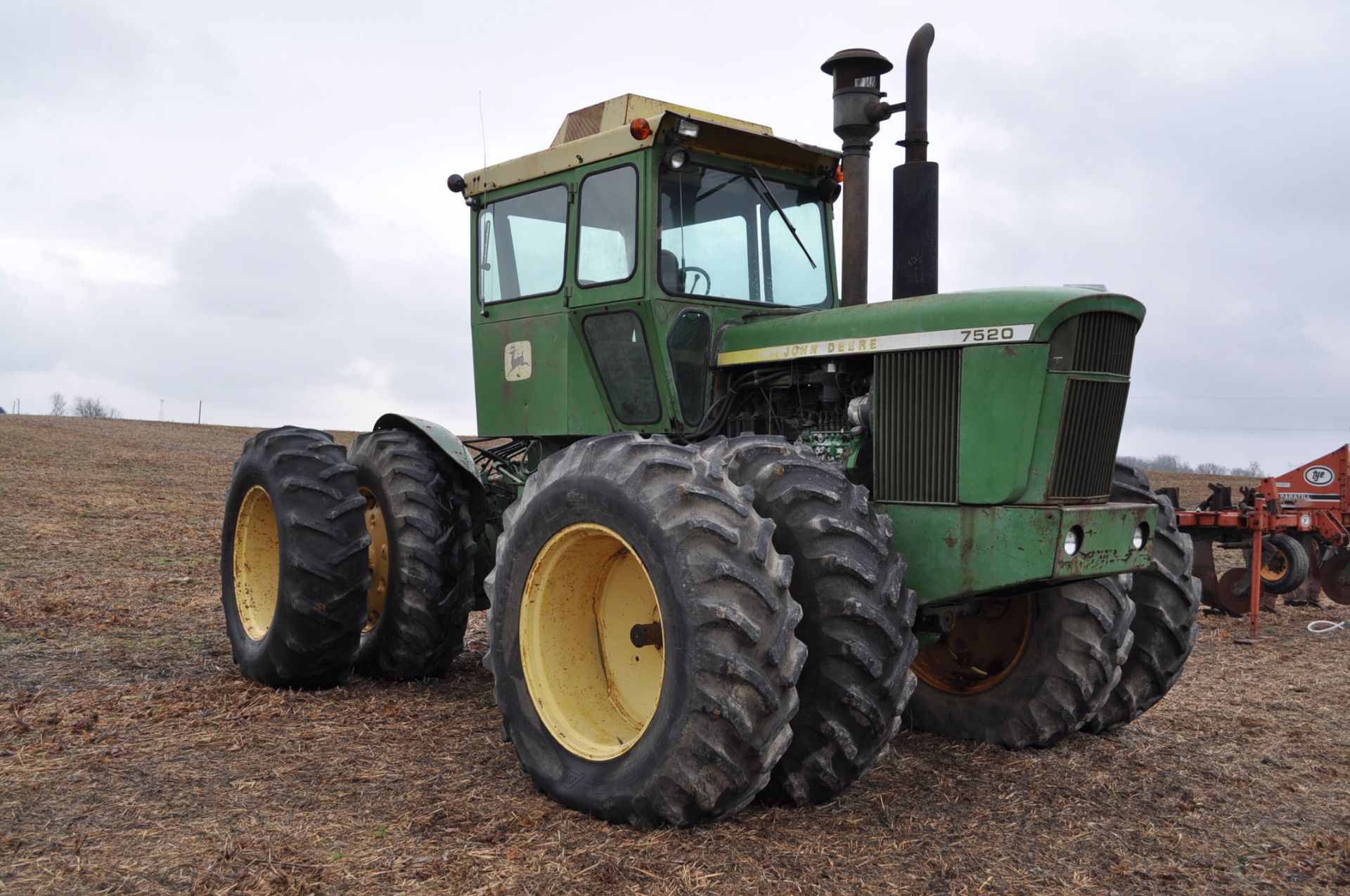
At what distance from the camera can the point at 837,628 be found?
13.7 feet

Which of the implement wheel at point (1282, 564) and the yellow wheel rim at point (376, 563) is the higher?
the yellow wheel rim at point (376, 563)

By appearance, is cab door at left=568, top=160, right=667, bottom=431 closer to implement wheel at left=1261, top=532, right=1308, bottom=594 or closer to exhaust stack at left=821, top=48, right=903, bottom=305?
exhaust stack at left=821, top=48, right=903, bottom=305

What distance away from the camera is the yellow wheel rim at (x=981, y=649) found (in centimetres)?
562

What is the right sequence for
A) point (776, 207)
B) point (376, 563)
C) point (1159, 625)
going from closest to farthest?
point (1159, 625) → point (776, 207) → point (376, 563)

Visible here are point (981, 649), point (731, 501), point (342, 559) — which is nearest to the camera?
point (731, 501)

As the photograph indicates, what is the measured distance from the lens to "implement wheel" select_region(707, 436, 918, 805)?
4.17 m

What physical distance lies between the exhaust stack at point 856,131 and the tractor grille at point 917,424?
1118 mm

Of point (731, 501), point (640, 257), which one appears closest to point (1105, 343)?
point (731, 501)

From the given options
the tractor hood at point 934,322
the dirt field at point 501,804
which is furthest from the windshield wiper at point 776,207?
the dirt field at point 501,804

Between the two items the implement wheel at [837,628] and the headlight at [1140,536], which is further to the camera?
the headlight at [1140,536]

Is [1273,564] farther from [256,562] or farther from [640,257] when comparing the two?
[256,562]

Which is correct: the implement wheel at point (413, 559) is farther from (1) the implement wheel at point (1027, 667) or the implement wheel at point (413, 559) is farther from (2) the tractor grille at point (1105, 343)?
(2) the tractor grille at point (1105, 343)

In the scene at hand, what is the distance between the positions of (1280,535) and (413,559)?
8.54 m

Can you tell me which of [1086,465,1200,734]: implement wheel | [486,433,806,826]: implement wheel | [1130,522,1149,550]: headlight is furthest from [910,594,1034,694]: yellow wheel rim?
[486,433,806,826]: implement wheel
